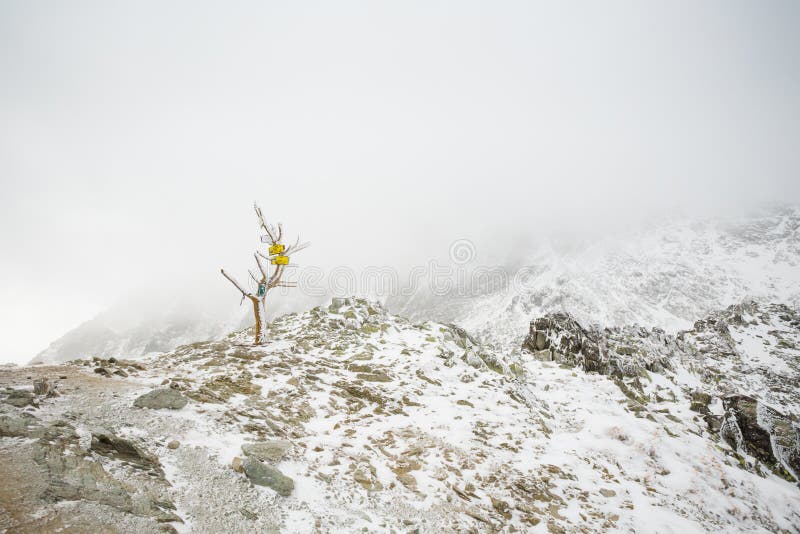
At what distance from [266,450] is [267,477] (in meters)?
0.92

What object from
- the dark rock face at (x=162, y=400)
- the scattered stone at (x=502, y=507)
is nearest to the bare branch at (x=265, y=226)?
the dark rock face at (x=162, y=400)

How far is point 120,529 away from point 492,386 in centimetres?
1241

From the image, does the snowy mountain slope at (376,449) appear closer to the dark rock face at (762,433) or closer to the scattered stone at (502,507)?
the scattered stone at (502,507)

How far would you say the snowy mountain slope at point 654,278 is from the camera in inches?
2558

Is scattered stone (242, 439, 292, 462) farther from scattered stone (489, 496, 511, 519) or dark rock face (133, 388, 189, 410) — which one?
scattered stone (489, 496, 511, 519)

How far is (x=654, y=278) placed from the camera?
72.1 meters

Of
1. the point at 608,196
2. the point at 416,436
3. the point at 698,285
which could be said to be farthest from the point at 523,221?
the point at 416,436

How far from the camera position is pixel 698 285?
225ft

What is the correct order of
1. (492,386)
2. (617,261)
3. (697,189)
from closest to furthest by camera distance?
(492,386)
(617,261)
(697,189)

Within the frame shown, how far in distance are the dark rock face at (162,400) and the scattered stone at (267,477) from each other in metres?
2.76

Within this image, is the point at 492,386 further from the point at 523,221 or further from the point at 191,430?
the point at 523,221

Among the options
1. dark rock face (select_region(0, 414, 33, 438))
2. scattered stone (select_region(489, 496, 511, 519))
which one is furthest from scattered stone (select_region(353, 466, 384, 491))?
dark rock face (select_region(0, 414, 33, 438))

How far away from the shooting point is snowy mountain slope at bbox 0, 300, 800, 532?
5012mm

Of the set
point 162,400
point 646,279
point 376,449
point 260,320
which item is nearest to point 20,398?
point 162,400
